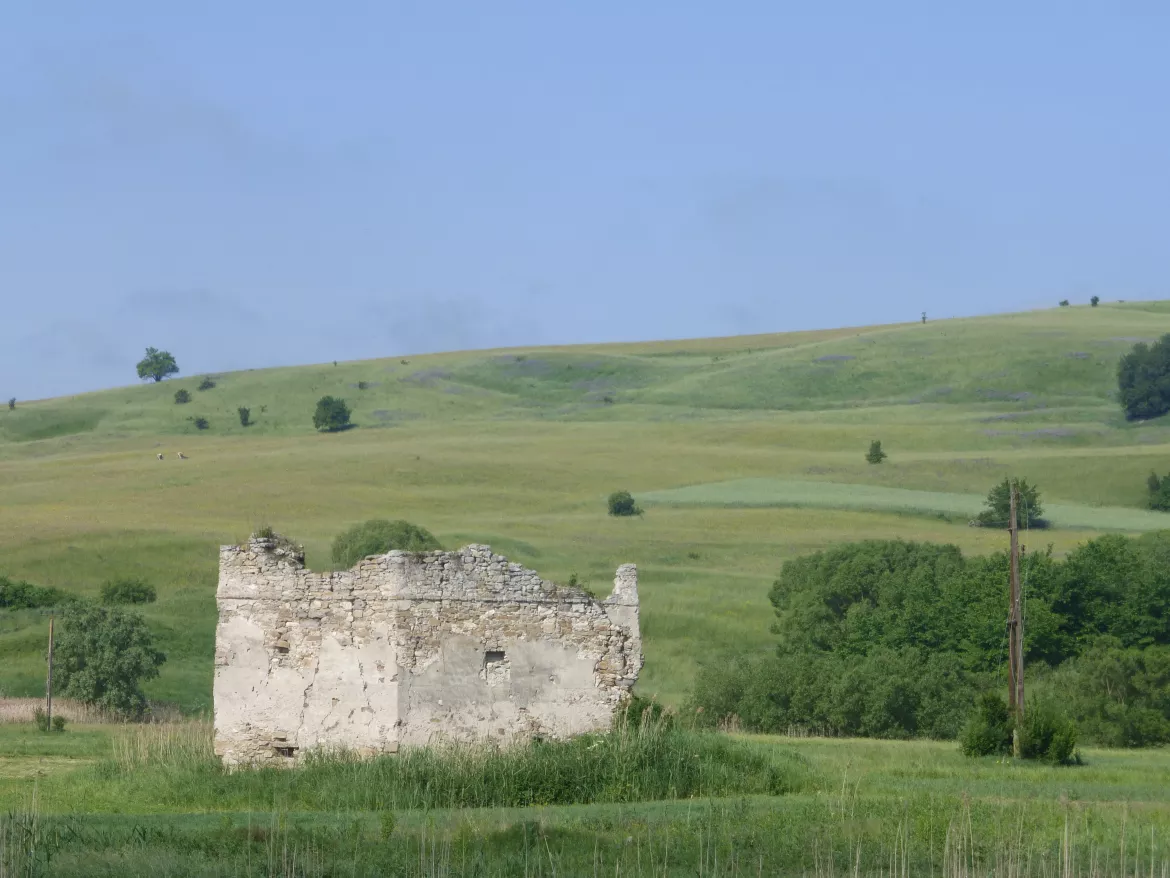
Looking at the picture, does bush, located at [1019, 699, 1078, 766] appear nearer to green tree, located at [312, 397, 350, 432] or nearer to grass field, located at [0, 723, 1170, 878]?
grass field, located at [0, 723, 1170, 878]

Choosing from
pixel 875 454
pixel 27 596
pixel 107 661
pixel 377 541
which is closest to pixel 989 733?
pixel 107 661

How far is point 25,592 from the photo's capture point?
6825 cm

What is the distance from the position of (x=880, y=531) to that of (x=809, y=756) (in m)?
49.9

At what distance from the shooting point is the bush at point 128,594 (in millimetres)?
68912


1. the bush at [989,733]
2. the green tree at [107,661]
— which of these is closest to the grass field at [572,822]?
the bush at [989,733]

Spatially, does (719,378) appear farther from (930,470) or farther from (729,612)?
(729,612)

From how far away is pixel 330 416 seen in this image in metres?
141

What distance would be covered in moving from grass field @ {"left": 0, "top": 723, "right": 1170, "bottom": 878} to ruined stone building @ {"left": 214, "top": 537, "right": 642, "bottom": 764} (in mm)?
1064

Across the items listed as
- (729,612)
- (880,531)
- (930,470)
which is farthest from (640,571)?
(930,470)

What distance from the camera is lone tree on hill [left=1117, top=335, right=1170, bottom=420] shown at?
433ft

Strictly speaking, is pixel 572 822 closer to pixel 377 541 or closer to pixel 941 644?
pixel 941 644

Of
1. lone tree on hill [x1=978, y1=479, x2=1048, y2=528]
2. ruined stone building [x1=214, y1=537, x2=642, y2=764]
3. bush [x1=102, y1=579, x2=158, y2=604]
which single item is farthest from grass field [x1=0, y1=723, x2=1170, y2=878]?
lone tree on hill [x1=978, y1=479, x2=1048, y2=528]

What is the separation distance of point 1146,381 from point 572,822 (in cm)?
11640

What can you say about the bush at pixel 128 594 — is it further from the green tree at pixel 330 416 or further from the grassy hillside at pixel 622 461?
the green tree at pixel 330 416
